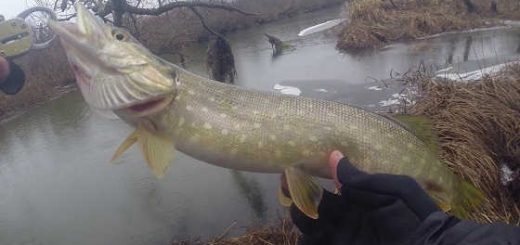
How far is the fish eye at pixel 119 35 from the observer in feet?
8.07

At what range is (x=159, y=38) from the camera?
557 inches

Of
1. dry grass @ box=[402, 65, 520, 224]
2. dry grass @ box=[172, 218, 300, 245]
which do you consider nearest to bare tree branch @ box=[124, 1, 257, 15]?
dry grass @ box=[402, 65, 520, 224]

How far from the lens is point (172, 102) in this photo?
98.8 inches

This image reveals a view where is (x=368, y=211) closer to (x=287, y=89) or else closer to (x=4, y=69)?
(x=4, y=69)

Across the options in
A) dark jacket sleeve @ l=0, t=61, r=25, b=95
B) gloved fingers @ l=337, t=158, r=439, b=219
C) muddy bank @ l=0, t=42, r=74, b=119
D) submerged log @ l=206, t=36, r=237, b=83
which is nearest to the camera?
gloved fingers @ l=337, t=158, r=439, b=219

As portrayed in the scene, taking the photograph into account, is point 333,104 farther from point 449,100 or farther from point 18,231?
point 18,231

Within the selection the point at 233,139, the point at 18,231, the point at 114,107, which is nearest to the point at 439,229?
the point at 233,139

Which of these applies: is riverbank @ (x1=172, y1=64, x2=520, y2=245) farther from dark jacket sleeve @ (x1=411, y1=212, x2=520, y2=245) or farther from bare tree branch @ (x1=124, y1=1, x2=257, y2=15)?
bare tree branch @ (x1=124, y1=1, x2=257, y2=15)

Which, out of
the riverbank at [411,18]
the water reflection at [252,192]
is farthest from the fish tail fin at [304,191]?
the riverbank at [411,18]

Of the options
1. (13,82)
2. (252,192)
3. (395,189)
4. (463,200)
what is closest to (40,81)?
(13,82)

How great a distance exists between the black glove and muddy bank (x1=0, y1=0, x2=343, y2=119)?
15.4ft

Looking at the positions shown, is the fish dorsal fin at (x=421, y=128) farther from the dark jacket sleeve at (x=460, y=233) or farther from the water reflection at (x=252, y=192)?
the water reflection at (x=252, y=192)

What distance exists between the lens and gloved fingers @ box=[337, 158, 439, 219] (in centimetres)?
182

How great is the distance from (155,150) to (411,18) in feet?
37.9
